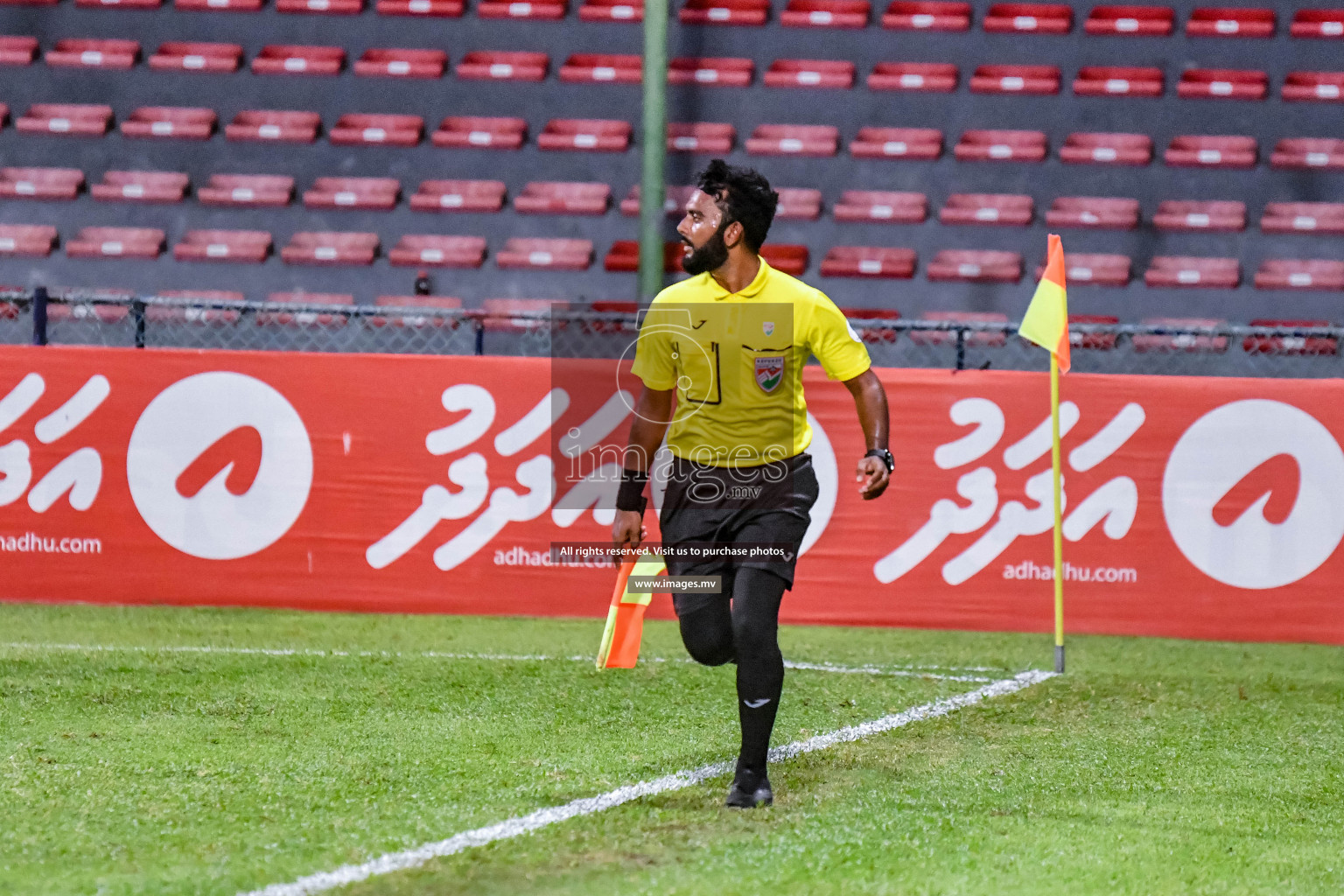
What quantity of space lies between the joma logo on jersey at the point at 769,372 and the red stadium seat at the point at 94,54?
13748 millimetres

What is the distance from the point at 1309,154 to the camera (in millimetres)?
14891

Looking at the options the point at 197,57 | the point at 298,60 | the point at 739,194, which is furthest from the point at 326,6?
the point at 739,194

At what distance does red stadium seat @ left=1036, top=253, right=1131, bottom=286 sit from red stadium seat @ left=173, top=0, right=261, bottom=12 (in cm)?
926

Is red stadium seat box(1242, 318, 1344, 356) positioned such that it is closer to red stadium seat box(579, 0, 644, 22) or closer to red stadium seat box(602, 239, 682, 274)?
red stadium seat box(602, 239, 682, 274)

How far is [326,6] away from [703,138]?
4.66 metres

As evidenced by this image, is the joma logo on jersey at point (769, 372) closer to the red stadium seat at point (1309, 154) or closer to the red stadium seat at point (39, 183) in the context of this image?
the red stadium seat at point (1309, 154)

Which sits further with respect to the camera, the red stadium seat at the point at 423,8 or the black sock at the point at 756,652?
the red stadium seat at the point at 423,8

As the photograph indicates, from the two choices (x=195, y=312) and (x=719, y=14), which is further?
(x=719, y=14)

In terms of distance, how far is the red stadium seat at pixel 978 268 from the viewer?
14484 millimetres

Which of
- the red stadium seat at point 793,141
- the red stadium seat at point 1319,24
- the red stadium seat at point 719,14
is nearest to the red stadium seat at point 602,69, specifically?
the red stadium seat at point 719,14

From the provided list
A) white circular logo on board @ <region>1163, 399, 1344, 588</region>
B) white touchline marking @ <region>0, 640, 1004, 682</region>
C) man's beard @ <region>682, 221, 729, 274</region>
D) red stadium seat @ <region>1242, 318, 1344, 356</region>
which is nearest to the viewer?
man's beard @ <region>682, 221, 729, 274</region>

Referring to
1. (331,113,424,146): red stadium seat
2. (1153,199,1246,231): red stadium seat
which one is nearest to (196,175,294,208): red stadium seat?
(331,113,424,146): red stadium seat

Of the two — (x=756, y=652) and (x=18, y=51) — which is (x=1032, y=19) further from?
(x=756, y=652)

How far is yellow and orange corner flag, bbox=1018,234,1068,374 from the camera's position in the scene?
7488mm
